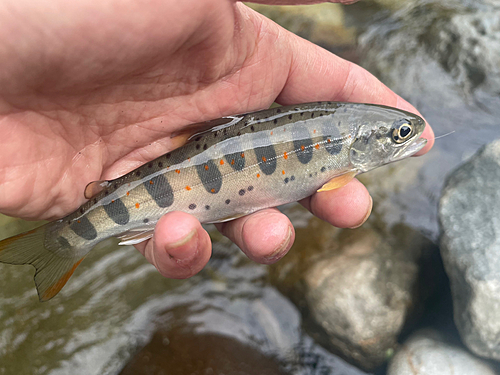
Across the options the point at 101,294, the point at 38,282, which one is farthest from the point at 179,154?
the point at 101,294

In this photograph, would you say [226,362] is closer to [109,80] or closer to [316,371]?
[316,371]

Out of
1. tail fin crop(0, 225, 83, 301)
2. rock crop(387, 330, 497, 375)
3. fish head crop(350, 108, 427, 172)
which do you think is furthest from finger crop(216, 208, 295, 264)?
rock crop(387, 330, 497, 375)

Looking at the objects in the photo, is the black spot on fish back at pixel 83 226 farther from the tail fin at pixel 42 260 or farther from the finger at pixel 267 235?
the finger at pixel 267 235

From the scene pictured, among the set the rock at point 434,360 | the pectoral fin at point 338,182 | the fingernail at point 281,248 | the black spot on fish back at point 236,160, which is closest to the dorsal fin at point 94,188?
the black spot on fish back at point 236,160

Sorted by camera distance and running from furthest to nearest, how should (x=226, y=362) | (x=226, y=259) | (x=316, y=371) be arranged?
1. (x=226, y=259)
2. (x=316, y=371)
3. (x=226, y=362)

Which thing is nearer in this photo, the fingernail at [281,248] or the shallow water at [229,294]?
the fingernail at [281,248]

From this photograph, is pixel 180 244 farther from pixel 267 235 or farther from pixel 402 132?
pixel 402 132
